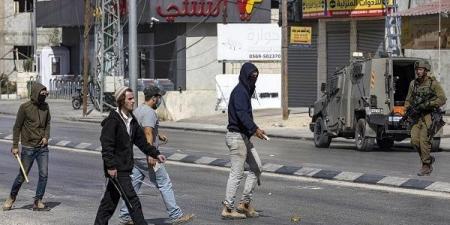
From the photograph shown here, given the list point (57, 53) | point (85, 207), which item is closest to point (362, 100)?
point (85, 207)

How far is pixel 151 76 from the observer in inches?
2099

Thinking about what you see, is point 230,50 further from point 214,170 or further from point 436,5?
point 214,170

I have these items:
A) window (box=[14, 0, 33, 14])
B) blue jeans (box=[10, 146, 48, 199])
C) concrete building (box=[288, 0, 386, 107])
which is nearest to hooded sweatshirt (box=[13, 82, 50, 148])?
blue jeans (box=[10, 146, 48, 199])

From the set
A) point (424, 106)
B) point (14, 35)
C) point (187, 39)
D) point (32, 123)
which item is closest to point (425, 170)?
point (424, 106)

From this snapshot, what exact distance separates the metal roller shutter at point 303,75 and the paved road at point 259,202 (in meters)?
25.0

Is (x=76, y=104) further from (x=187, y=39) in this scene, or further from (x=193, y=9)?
(x=193, y=9)

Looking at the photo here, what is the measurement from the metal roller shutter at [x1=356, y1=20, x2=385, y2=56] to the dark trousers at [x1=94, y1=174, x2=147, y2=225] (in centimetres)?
2841

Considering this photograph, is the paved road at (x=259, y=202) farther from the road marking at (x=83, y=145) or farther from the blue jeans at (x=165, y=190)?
the road marking at (x=83, y=145)

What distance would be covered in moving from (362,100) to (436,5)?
31.6 feet

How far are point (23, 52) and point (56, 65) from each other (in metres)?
11.1

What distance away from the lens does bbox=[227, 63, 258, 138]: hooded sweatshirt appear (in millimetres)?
11578

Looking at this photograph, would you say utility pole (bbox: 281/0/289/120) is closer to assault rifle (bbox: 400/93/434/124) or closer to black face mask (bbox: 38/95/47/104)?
assault rifle (bbox: 400/93/434/124)

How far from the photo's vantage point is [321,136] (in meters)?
25.0

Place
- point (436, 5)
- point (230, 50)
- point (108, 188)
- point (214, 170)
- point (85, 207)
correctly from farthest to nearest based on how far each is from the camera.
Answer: point (230, 50)
point (436, 5)
point (214, 170)
point (85, 207)
point (108, 188)
